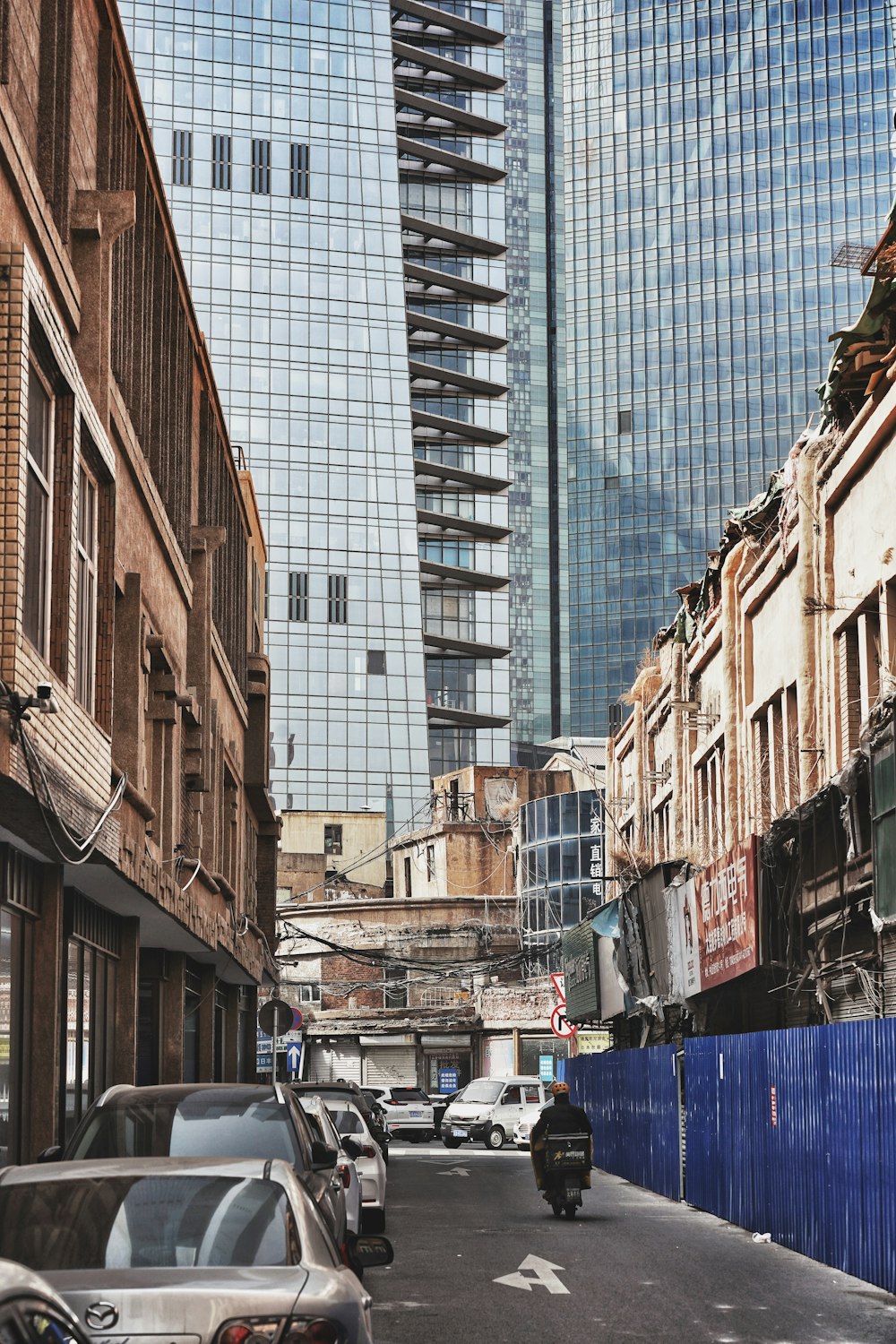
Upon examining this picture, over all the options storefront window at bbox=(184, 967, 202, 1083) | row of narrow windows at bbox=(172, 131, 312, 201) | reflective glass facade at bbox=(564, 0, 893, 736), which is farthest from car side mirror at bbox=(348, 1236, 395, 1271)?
reflective glass facade at bbox=(564, 0, 893, 736)

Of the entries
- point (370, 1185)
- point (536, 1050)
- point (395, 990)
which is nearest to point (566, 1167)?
point (370, 1185)

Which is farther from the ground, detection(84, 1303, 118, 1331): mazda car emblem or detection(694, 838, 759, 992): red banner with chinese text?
detection(694, 838, 759, 992): red banner with chinese text

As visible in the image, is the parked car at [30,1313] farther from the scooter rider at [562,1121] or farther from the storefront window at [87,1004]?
the scooter rider at [562,1121]

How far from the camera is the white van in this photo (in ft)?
148

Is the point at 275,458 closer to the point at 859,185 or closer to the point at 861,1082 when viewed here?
the point at 859,185

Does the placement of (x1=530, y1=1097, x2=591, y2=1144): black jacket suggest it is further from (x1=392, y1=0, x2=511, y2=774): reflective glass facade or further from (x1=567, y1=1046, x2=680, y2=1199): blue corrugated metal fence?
(x1=392, y1=0, x2=511, y2=774): reflective glass facade

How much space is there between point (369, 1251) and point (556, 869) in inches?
2563

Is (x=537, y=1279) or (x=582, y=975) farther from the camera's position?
(x=582, y=975)

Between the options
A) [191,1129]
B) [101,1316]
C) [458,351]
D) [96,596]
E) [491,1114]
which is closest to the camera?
[101,1316]

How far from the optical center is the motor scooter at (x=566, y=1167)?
20.8 m

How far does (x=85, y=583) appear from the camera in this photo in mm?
15883

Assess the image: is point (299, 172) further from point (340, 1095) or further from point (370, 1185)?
point (370, 1185)

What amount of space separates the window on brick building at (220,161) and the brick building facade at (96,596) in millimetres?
84232

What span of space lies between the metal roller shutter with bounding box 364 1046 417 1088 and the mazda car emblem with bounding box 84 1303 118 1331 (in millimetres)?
65939
